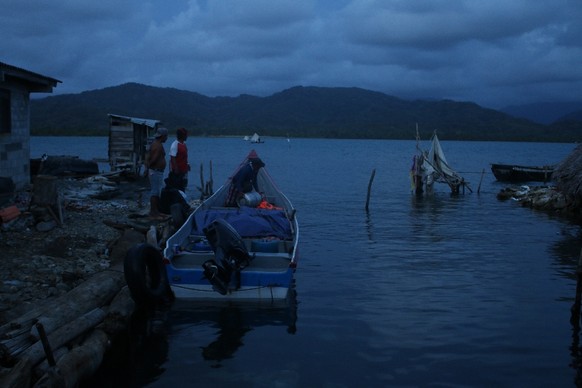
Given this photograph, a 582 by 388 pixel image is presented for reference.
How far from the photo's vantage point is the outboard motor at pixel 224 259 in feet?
30.0

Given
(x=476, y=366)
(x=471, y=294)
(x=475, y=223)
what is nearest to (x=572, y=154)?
(x=475, y=223)

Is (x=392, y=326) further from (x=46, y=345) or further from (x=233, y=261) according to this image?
(x=46, y=345)

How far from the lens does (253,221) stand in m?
12.1

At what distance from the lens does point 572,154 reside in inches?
806

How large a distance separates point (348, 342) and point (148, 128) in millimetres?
26947

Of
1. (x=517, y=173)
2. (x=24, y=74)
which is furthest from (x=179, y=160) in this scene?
(x=517, y=173)

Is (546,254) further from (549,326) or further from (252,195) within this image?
(252,195)

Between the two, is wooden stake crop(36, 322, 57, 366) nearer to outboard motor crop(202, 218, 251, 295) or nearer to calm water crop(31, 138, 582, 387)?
calm water crop(31, 138, 582, 387)

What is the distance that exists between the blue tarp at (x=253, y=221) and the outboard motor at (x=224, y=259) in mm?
2138

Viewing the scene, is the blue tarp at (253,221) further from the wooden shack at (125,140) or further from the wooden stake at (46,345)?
the wooden shack at (125,140)

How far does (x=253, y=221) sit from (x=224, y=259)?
2978 mm

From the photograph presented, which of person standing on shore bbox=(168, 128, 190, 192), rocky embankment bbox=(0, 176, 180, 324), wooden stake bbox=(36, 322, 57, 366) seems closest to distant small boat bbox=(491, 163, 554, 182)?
rocky embankment bbox=(0, 176, 180, 324)

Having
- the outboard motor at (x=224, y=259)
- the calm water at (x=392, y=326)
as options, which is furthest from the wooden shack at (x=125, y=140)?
the outboard motor at (x=224, y=259)

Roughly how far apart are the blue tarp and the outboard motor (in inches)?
84.2
